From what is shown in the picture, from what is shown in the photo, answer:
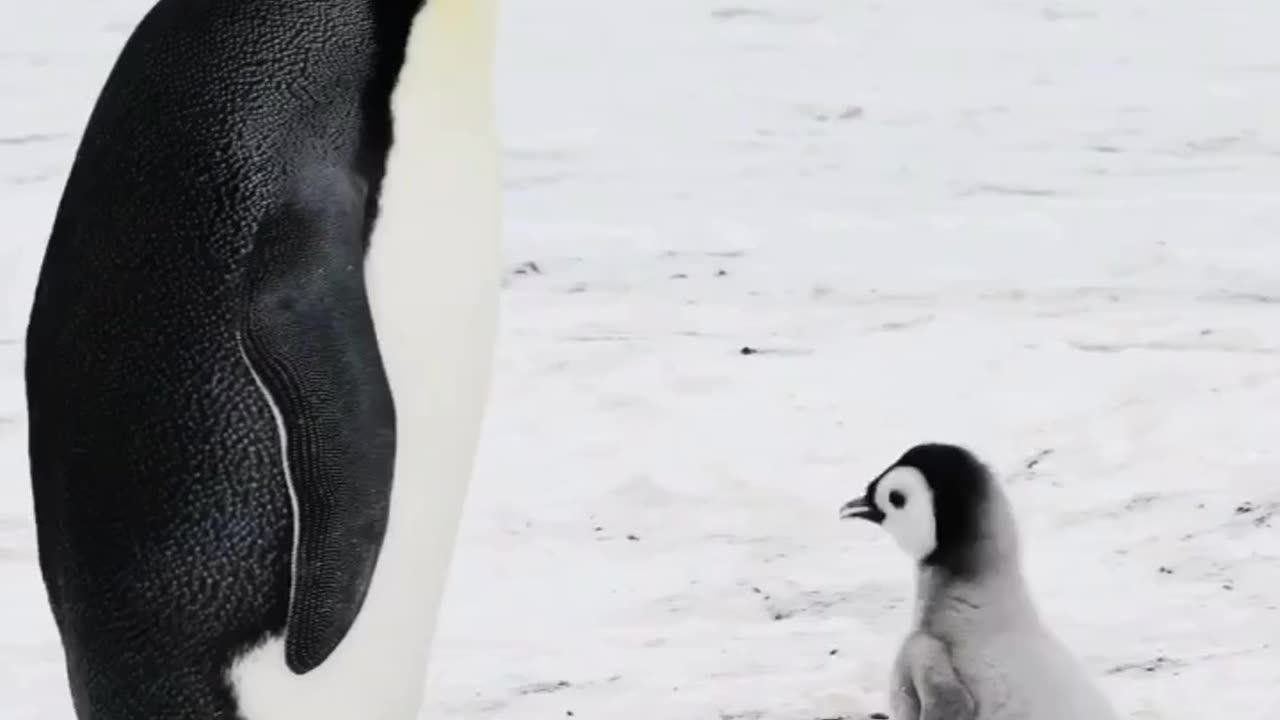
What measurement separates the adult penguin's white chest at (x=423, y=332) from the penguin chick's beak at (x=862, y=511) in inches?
22.7

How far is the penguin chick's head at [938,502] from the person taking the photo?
2.13 m

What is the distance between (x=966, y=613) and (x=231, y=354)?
854 millimetres

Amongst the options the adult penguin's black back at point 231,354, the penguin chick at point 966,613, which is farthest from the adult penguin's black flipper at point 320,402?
the penguin chick at point 966,613

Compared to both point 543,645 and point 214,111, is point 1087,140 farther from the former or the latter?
point 214,111

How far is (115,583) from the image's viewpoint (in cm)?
158

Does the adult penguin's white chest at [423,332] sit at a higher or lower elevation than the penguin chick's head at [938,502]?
higher

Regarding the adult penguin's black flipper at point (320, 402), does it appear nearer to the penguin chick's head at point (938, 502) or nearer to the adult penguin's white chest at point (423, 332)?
the adult penguin's white chest at point (423, 332)

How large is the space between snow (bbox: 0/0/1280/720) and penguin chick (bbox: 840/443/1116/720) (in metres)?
0.21

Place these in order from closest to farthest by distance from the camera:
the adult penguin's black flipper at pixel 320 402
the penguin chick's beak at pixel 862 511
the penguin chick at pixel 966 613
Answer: the adult penguin's black flipper at pixel 320 402 → the penguin chick at pixel 966 613 → the penguin chick's beak at pixel 862 511

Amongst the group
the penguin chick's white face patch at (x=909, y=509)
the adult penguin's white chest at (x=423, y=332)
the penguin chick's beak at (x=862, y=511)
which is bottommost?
the penguin chick's beak at (x=862, y=511)

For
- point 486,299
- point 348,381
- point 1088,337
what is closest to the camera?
point 348,381

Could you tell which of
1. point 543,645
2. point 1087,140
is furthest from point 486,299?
point 1087,140

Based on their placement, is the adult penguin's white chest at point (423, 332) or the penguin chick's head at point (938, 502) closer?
the adult penguin's white chest at point (423, 332)

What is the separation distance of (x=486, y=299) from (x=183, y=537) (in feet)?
1.14
